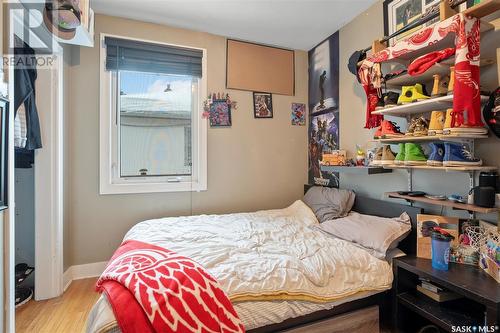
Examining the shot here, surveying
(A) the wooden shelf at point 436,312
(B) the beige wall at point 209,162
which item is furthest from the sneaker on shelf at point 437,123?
(B) the beige wall at point 209,162

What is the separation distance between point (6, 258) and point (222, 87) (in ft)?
7.46

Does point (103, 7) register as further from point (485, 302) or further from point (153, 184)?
point (485, 302)

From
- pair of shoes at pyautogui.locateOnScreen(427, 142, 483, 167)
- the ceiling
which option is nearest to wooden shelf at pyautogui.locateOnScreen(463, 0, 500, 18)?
pair of shoes at pyautogui.locateOnScreen(427, 142, 483, 167)

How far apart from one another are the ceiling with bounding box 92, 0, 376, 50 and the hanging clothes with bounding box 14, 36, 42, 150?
2.53ft

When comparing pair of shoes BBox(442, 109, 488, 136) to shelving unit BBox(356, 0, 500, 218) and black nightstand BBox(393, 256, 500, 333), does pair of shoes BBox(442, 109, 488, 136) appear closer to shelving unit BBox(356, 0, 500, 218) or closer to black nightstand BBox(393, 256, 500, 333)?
shelving unit BBox(356, 0, 500, 218)

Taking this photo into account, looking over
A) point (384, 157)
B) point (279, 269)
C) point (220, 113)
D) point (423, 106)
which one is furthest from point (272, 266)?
point (220, 113)

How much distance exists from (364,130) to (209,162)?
1.61 m

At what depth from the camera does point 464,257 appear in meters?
1.49

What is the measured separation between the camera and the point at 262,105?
3.06m

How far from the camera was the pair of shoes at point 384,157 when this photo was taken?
74.3 inches

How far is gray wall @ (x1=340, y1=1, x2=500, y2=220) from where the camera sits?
1.69 m

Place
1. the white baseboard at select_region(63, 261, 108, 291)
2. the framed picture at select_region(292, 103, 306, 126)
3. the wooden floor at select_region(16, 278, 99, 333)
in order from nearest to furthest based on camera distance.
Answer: the wooden floor at select_region(16, 278, 99, 333)
the white baseboard at select_region(63, 261, 108, 291)
the framed picture at select_region(292, 103, 306, 126)

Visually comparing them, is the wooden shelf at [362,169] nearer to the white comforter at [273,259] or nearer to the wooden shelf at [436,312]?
the white comforter at [273,259]

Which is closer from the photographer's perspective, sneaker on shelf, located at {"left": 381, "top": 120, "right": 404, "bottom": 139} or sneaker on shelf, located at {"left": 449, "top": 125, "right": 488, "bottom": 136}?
sneaker on shelf, located at {"left": 449, "top": 125, "right": 488, "bottom": 136}
